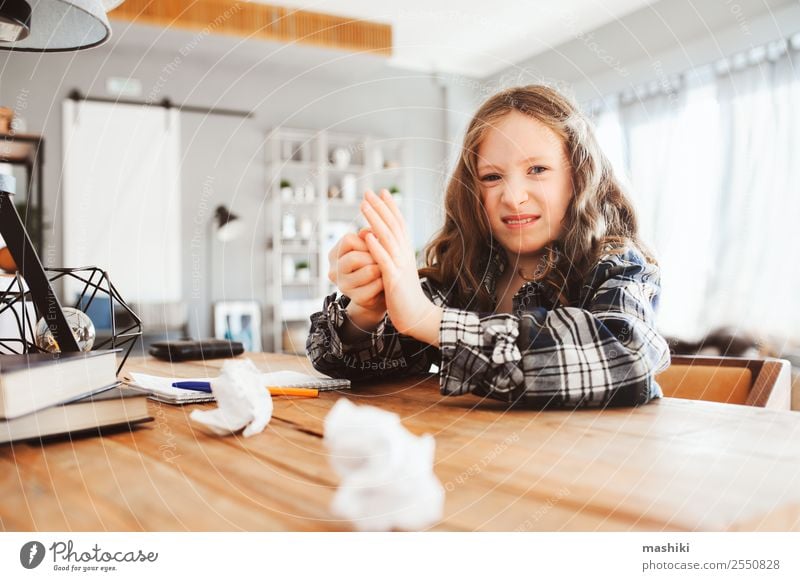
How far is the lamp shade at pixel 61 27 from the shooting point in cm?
52

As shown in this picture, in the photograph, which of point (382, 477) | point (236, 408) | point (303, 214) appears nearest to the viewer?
point (382, 477)

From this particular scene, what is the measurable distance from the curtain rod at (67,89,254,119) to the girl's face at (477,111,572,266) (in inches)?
98.2

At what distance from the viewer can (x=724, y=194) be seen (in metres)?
2.44

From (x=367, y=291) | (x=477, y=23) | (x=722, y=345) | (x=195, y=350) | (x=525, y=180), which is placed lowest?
(x=722, y=345)

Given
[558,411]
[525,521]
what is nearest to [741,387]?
[558,411]

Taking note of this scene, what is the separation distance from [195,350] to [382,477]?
0.66m

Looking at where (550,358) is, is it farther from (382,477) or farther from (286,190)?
(286,190)

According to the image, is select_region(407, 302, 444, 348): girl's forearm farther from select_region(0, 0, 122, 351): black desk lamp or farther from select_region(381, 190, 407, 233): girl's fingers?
select_region(0, 0, 122, 351): black desk lamp

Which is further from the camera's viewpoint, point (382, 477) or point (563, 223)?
point (563, 223)

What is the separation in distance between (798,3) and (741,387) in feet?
6.88

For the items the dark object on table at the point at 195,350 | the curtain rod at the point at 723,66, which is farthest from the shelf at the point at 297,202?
the dark object on table at the point at 195,350

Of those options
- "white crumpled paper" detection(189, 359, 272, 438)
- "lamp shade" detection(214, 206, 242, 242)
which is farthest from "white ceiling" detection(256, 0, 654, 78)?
"white crumpled paper" detection(189, 359, 272, 438)

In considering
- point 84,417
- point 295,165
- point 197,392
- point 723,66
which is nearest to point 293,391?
point 197,392
